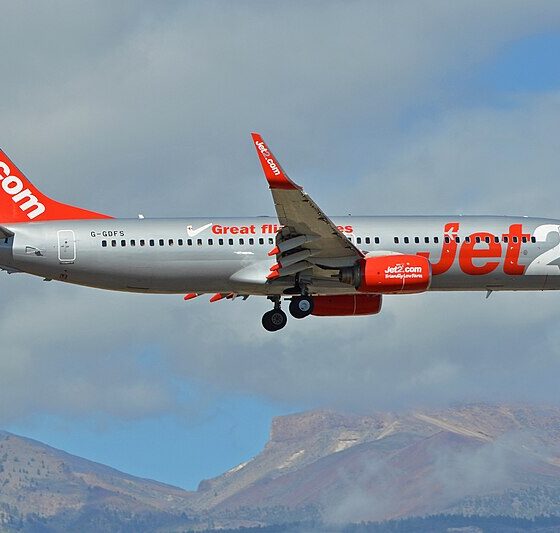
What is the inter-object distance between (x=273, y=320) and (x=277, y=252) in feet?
15.1

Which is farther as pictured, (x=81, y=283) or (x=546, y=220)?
(x=546, y=220)

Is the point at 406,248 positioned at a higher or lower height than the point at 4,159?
lower

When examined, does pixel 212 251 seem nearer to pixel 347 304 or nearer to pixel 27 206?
pixel 347 304

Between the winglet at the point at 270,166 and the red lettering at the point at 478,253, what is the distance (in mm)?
12492

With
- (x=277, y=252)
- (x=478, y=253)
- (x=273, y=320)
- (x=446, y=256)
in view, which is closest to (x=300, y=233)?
(x=277, y=252)

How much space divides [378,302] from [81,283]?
53.8ft

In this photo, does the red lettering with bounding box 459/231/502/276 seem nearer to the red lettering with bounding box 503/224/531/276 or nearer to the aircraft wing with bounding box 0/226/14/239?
the red lettering with bounding box 503/224/531/276

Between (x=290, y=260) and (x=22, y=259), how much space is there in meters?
13.5

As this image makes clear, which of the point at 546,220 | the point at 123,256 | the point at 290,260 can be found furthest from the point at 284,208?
the point at 546,220

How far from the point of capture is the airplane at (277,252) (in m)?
75.6

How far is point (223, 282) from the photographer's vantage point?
76688mm

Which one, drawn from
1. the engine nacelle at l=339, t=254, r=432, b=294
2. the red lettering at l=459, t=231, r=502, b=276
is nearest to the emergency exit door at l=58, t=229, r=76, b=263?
the engine nacelle at l=339, t=254, r=432, b=294

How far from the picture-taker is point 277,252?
76.8 m

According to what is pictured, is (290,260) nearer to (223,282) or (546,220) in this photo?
(223,282)
